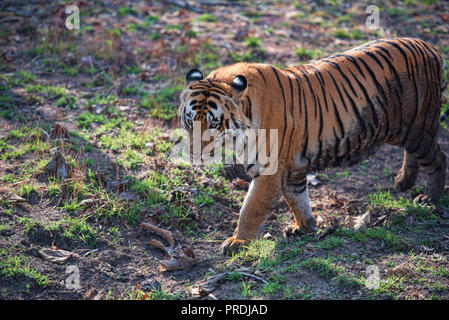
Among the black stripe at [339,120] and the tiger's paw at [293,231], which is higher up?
the black stripe at [339,120]

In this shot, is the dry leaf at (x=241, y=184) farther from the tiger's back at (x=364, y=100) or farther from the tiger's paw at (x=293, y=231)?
the tiger's back at (x=364, y=100)

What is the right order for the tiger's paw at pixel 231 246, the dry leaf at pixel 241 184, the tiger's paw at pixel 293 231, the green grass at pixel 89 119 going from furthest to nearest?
the green grass at pixel 89 119 → the dry leaf at pixel 241 184 → the tiger's paw at pixel 293 231 → the tiger's paw at pixel 231 246

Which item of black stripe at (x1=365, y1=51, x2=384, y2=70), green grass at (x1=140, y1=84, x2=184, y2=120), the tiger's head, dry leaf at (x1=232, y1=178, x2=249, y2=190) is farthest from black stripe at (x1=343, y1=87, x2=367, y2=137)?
green grass at (x1=140, y1=84, x2=184, y2=120)

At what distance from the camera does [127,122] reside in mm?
6414

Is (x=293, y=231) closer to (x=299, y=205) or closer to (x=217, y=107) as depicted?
(x=299, y=205)

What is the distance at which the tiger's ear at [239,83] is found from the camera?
13.3ft

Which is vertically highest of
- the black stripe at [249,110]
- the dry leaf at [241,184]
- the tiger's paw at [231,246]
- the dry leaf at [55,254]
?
the black stripe at [249,110]

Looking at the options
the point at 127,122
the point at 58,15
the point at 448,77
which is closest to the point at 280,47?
the point at 448,77

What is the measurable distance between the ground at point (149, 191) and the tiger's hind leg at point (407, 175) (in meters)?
0.12

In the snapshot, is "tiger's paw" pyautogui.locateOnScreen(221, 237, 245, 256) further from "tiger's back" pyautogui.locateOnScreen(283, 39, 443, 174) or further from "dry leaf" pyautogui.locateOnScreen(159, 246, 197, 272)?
"tiger's back" pyautogui.locateOnScreen(283, 39, 443, 174)

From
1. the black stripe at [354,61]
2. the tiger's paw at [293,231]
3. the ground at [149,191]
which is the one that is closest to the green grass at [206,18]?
the ground at [149,191]

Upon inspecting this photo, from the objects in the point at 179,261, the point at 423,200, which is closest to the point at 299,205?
the point at 179,261

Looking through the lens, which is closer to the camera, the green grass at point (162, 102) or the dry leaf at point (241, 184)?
the dry leaf at point (241, 184)
